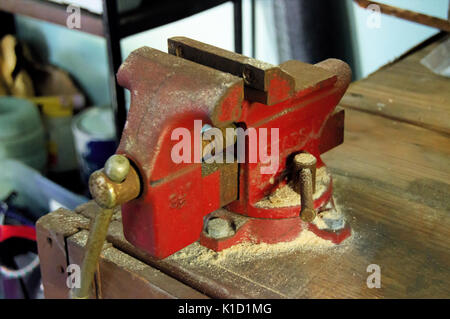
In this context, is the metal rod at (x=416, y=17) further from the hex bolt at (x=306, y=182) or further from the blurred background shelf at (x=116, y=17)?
the hex bolt at (x=306, y=182)

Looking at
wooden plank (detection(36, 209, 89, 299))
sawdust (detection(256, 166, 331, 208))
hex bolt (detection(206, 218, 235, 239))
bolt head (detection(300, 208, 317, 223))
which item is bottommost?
wooden plank (detection(36, 209, 89, 299))

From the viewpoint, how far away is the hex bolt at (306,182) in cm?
82

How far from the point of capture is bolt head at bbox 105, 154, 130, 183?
692mm

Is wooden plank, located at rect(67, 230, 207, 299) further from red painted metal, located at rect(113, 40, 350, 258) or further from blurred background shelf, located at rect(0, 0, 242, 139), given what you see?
blurred background shelf, located at rect(0, 0, 242, 139)

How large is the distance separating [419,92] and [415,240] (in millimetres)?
673

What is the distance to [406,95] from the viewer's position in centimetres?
148

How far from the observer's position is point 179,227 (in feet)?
2.61

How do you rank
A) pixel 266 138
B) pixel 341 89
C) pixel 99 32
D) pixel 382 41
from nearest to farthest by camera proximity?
pixel 266 138 < pixel 341 89 < pixel 99 32 < pixel 382 41

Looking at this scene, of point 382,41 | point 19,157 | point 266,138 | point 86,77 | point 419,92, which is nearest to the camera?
point 266,138

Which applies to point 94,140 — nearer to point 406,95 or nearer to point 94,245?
point 406,95

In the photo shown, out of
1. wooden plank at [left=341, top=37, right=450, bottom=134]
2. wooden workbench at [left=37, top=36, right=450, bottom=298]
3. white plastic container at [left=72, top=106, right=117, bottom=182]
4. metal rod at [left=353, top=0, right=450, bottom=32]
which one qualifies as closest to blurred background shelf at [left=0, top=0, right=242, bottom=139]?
white plastic container at [left=72, top=106, right=117, bottom=182]

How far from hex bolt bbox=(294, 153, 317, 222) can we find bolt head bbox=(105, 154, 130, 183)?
0.89 ft
